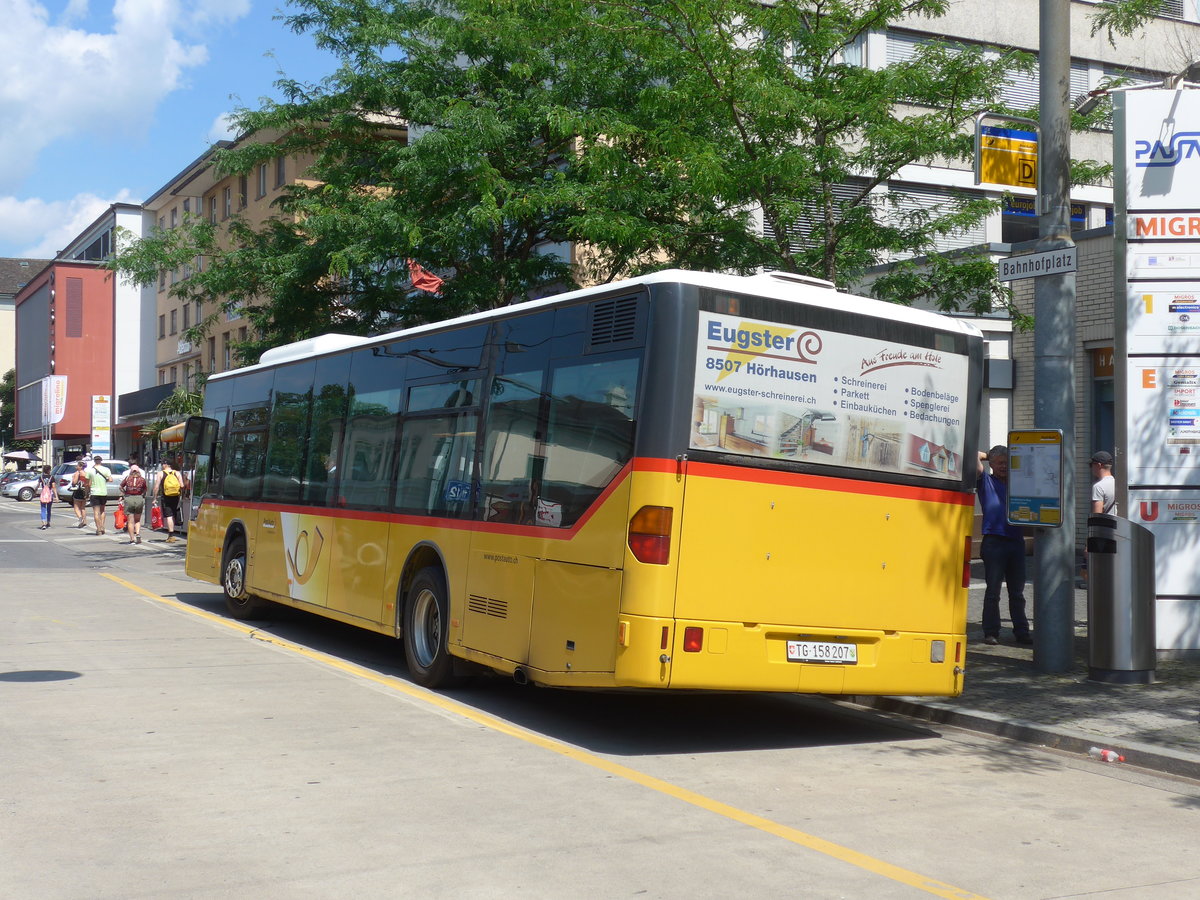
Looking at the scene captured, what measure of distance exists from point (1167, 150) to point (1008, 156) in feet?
5.90

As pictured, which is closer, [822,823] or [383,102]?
[822,823]

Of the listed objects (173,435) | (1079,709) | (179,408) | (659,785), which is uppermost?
(179,408)

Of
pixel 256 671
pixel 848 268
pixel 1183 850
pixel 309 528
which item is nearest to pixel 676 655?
pixel 1183 850

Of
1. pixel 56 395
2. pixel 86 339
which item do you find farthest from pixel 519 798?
pixel 86 339

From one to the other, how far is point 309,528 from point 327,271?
8.07 meters

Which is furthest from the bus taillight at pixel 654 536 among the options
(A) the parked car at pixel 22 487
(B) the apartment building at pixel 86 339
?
(B) the apartment building at pixel 86 339

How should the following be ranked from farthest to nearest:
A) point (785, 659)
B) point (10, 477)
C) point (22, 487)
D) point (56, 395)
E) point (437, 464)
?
point (56, 395) < point (10, 477) < point (22, 487) < point (437, 464) < point (785, 659)

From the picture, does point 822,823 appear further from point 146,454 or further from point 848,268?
point 146,454

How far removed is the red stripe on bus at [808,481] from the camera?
25.8ft

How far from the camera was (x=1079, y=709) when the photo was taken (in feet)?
30.5

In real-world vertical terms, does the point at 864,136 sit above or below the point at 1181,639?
above

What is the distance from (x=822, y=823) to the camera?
6.30 metres

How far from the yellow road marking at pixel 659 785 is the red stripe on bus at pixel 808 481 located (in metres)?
1.73

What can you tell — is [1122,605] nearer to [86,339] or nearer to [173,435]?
[173,435]
